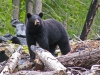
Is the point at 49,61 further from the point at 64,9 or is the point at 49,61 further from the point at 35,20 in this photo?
the point at 64,9

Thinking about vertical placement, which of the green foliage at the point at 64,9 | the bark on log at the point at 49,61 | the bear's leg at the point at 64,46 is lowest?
the green foliage at the point at 64,9

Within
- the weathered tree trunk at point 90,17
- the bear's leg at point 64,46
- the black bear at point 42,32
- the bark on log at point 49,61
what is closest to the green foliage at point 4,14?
the weathered tree trunk at point 90,17

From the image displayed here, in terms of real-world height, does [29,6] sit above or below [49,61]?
below

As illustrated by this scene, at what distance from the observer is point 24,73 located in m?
6.07

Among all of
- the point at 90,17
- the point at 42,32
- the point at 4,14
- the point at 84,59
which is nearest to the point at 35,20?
the point at 42,32

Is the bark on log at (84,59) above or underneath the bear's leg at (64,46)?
above

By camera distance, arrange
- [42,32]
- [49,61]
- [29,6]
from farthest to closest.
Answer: [29,6] < [42,32] < [49,61]

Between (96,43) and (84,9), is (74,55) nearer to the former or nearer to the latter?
(96,43)

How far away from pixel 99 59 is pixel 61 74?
1692mm

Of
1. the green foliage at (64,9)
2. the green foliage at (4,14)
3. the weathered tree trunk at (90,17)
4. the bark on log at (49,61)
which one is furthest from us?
the green foliage at (64,9)

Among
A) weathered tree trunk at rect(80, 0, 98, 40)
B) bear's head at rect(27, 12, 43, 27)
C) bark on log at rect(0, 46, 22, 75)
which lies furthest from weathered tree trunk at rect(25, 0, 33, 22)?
bark on log at rect(0, 46, 22, 75)

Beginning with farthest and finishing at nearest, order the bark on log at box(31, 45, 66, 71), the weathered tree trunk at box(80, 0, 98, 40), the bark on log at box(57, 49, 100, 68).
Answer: the weathered tree trunk at box(80, 0, 98, 40) < the bark on log at box(57, 49, 100, 68) < the bark on log at box(31, 45, 66, 71)

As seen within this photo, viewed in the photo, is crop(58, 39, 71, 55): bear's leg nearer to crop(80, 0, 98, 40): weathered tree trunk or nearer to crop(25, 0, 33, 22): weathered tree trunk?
crop(80, 0, 98, 40): weathered tree trunk

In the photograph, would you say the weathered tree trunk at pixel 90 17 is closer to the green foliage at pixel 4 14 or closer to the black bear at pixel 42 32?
the black bear at pixel 42 32
